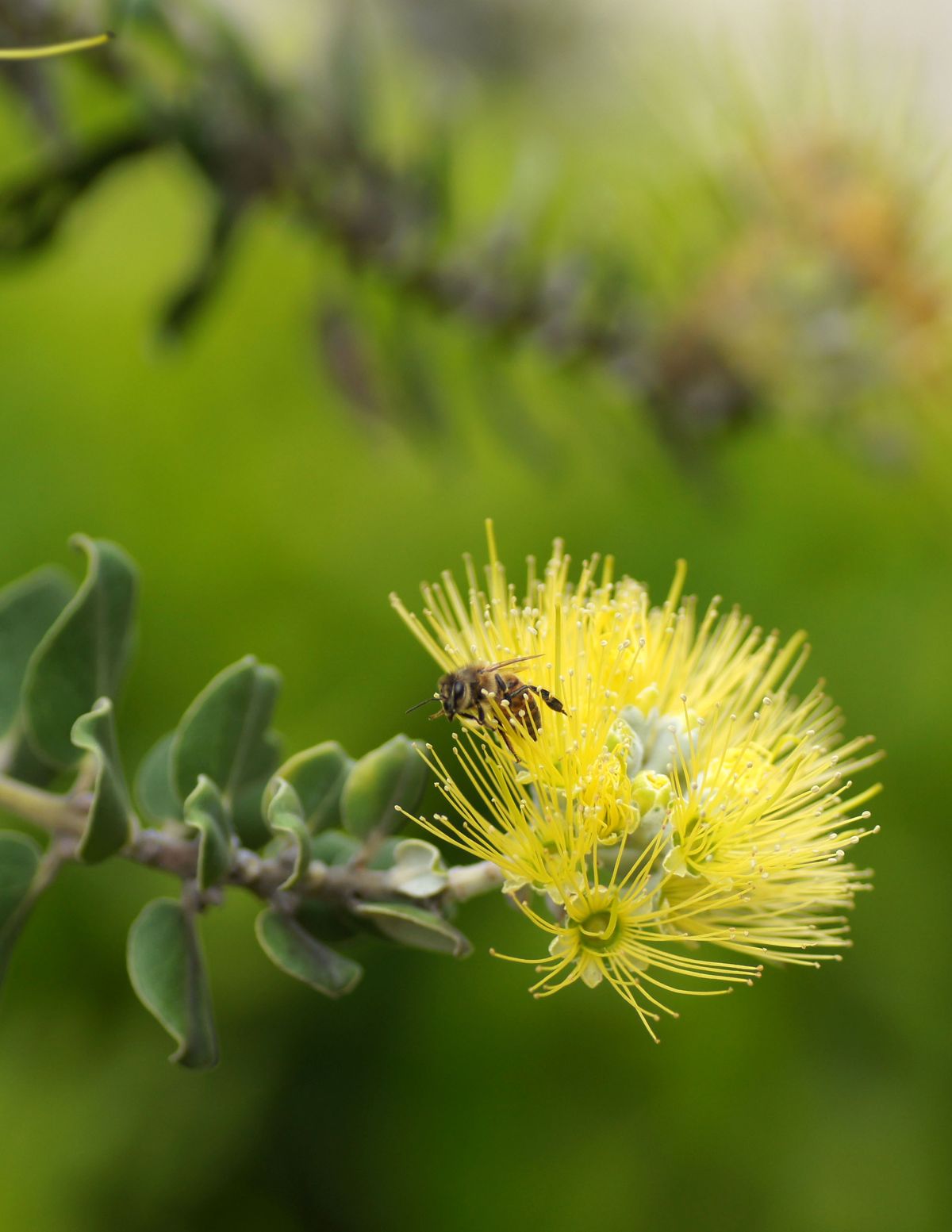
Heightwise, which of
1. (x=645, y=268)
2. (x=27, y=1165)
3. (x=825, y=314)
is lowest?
Answer: (x=27, y=1165)

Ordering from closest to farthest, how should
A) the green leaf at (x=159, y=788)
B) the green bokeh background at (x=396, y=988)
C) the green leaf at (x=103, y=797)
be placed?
the green leaf at (x=103, y=797), the green leaf at (x=159, y=788), the green bokeh background at (x=396, y=988)

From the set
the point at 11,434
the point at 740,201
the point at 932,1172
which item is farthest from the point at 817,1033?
the point at 11,434

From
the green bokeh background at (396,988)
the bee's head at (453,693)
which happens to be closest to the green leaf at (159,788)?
the bee's head at (453,693)

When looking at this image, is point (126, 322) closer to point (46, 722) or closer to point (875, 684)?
point (875, 684)

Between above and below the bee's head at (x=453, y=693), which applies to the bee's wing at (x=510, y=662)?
above

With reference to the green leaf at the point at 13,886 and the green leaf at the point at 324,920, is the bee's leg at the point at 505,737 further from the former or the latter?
the green leaf at the point at 13,886

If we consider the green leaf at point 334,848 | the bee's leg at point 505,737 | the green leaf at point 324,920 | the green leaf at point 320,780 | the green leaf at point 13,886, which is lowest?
the green leaf at point 13,886
